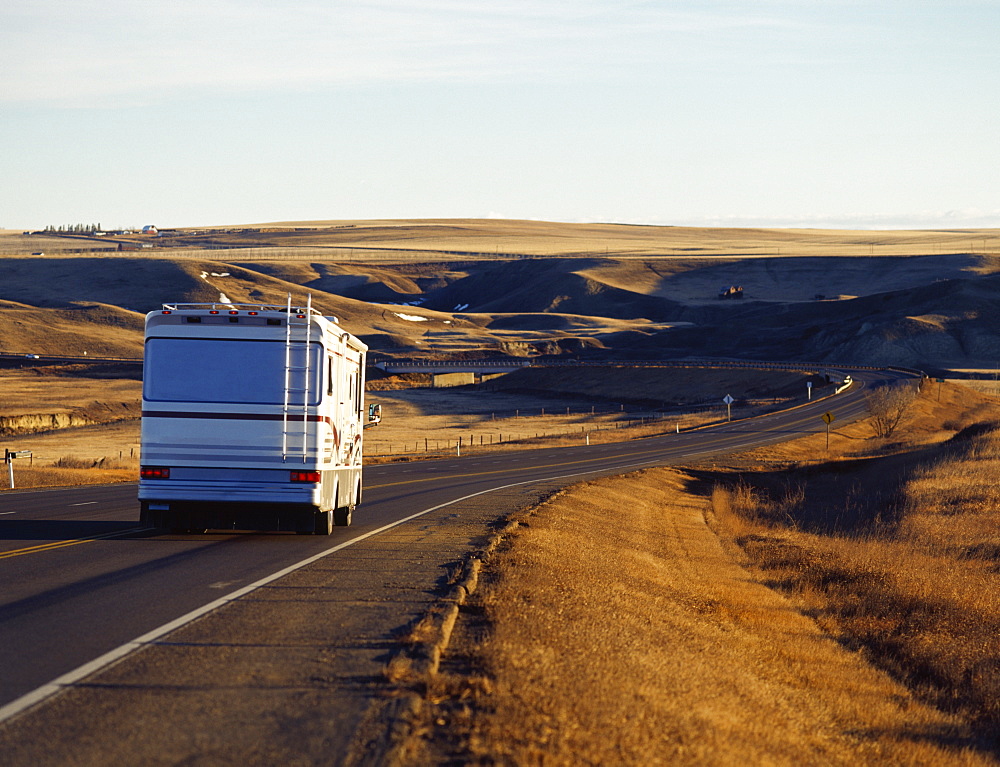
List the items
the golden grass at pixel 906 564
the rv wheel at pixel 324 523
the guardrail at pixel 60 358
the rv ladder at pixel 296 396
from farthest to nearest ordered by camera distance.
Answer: the guardrail at pixel 60 358 < the rv wheel at pixel 324 523 < the rv ladder at pixel 296 396 < the golden grass at pixel 906 564

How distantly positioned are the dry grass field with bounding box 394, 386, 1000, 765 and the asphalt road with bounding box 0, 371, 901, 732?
2.62 m

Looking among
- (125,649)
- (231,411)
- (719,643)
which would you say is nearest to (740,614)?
(719,643)

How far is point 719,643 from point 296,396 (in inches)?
269

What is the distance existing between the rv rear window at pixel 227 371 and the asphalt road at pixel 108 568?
2.13 metres

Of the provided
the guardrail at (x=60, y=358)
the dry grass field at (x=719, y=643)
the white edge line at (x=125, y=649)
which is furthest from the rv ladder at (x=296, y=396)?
the guardrail at (x=60, y=358)

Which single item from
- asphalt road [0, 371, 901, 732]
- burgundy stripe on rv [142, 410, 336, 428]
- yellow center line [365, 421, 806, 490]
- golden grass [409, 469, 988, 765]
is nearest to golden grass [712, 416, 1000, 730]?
golden grass [409, 469, 988, 765]

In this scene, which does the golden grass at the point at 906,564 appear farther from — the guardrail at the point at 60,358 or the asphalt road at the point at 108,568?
the guardrail at the point at 60,358

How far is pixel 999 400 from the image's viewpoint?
8556 cm

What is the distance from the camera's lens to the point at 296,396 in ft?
49.4

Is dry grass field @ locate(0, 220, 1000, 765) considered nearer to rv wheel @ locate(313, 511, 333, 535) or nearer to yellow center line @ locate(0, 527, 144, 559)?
rv wheel @ locate(313, 511, 333, 535)

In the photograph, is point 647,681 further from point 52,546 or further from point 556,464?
point 556,464

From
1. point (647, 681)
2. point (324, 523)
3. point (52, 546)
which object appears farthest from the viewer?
point (324, 523)

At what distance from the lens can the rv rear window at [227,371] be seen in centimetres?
1502

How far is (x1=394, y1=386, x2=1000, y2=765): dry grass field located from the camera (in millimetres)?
6934
